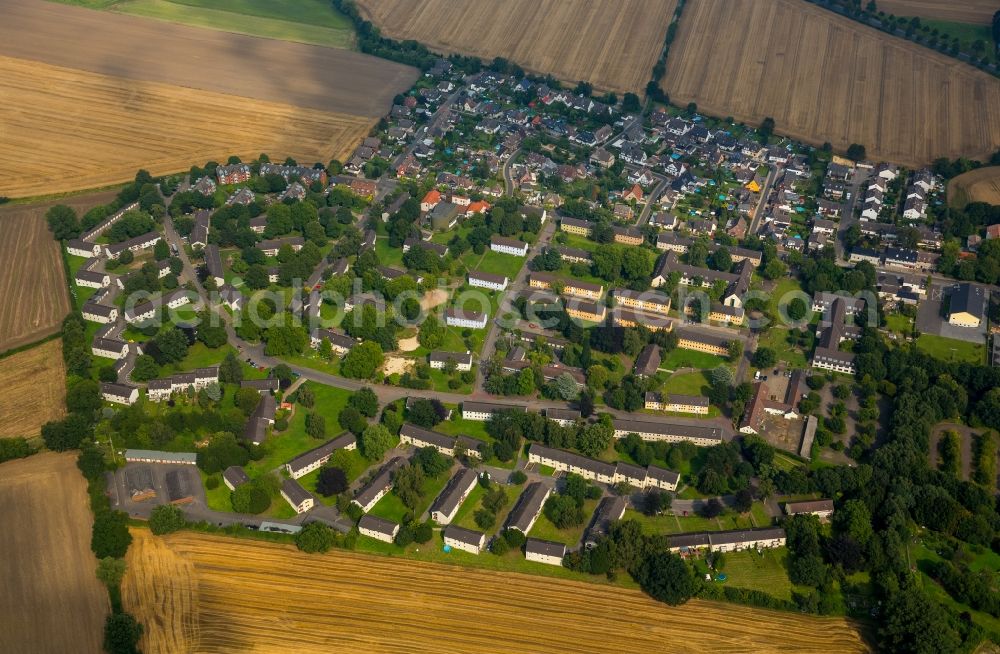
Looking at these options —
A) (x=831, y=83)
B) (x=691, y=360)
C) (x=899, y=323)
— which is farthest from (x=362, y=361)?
(x=831, y=83)

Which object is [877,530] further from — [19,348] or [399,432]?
[19,348]

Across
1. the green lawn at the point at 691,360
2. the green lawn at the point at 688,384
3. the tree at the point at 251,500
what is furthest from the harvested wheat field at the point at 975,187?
the tree at the point at 251,500

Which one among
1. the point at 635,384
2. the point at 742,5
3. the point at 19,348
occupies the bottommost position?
the point at 19,348

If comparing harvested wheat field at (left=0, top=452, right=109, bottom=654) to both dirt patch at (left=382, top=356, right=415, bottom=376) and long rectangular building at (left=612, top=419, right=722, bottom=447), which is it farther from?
long rectangular building at (left=612, top=419, right=722, bottom=447)

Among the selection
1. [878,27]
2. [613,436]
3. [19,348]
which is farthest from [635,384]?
[878,27]

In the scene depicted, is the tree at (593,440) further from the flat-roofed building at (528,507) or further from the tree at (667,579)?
the tree at (667,579)

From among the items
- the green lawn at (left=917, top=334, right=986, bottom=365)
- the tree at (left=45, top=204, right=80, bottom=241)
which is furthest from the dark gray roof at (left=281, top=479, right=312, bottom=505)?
the green lawn at (left=917, top=334, right=986, bottom=365)
